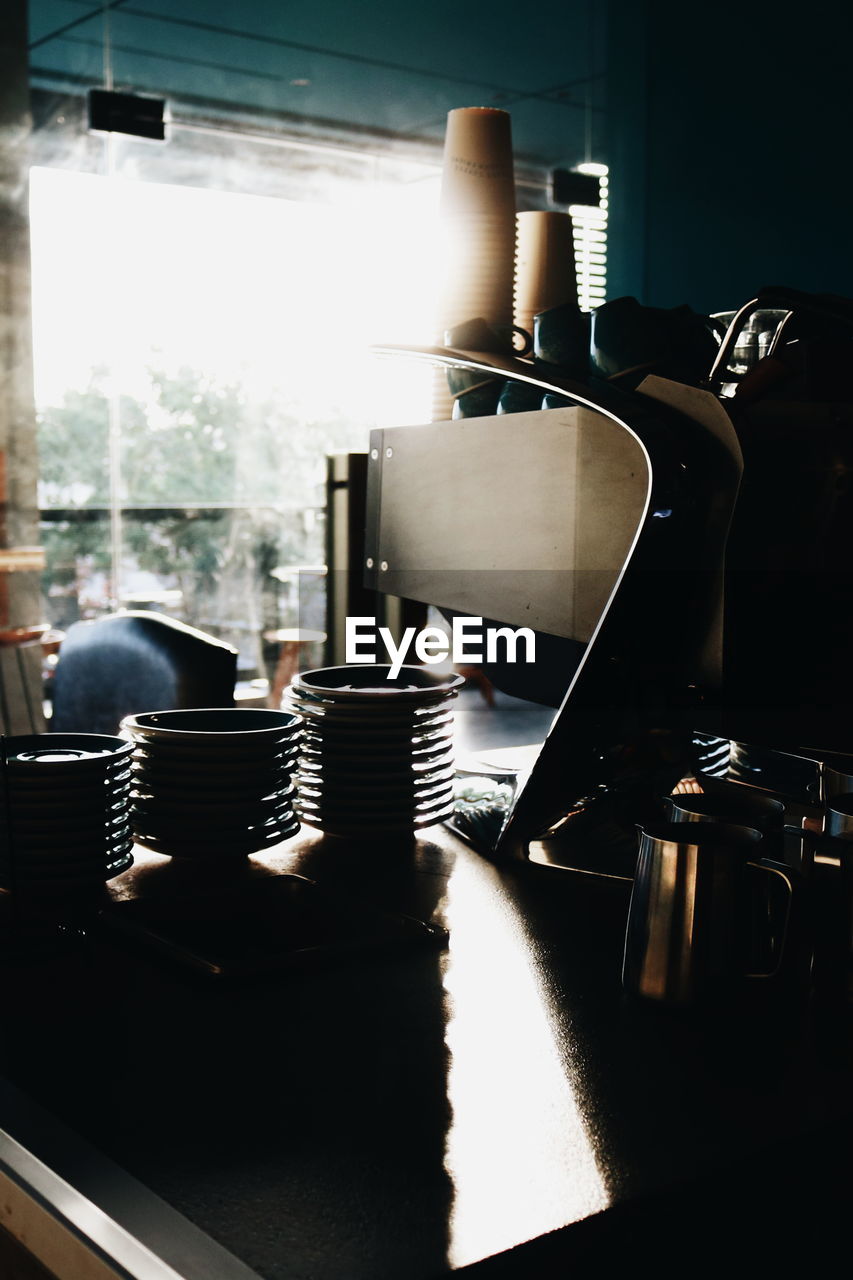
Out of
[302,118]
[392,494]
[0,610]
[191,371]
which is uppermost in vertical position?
[302,118]

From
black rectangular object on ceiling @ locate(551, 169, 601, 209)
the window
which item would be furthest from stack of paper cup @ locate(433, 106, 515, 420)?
black rectangular object on ceiling @ locate(551, 169, 601, 209)

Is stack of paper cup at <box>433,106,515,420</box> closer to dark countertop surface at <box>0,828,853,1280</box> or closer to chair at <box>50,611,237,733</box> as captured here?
chair at <box>50,611,237,733</box>

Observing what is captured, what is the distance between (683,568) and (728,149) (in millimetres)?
1932

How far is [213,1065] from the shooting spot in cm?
71

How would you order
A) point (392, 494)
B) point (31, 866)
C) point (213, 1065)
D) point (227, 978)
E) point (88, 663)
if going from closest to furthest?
point (213, 1065) < point (227, 978) < point (31, 866) < point (392, 494) < point (88, 663)

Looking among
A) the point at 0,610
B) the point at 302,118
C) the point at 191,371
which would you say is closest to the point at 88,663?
the point at 0,610

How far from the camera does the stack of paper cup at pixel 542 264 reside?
1641 mm

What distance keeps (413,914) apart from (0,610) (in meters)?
4.31

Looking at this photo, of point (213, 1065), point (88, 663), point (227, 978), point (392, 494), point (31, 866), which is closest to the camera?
point (213, 1065)

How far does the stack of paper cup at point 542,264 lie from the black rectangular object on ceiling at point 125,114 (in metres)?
3.32

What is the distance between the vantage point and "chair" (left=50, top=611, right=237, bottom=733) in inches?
69.4

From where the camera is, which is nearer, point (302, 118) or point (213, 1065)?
point (213, 1065)

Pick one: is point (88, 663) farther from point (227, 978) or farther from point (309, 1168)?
point (309, 1168)

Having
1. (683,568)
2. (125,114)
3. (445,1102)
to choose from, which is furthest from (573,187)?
→ (445,1102)
